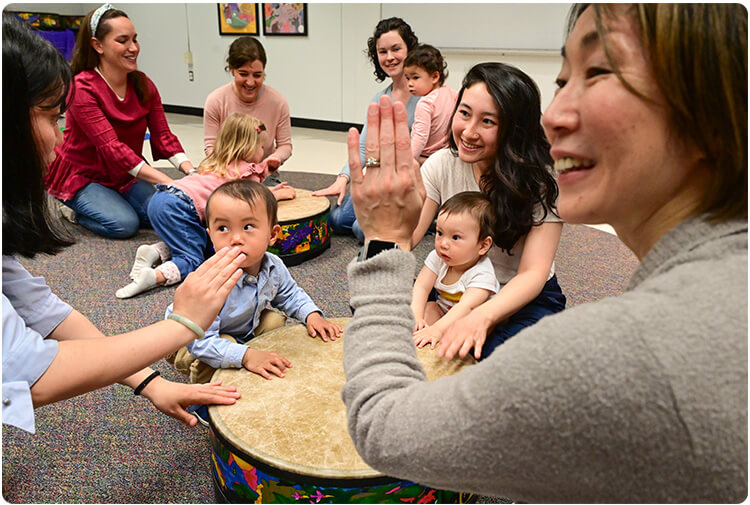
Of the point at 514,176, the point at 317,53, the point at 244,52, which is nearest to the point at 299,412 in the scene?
the point at 514,176

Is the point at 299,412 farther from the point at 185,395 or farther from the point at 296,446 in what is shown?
the point at 185,395

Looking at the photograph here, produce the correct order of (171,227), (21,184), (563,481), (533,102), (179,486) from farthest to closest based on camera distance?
(171,227) → (533,102) → (179,486) → (21,184) → (563,481)

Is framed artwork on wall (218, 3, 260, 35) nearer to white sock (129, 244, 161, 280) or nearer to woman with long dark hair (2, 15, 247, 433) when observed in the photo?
white sock (129, 244, 161, 280)

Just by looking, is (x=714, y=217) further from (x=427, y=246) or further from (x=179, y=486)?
(x=427, y=246)

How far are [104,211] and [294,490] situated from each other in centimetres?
264

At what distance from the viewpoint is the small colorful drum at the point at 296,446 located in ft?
3.64

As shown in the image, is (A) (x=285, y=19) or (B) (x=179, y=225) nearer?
(B) (x=179, y=225)

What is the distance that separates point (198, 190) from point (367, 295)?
2.19 m

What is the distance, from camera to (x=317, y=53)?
7.22 metres

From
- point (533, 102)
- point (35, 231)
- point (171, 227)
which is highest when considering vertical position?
point (533, 102)

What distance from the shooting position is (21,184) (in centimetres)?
116

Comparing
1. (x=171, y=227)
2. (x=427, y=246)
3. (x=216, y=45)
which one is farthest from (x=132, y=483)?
(x=216, y=45)

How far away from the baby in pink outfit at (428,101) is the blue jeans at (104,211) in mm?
1745

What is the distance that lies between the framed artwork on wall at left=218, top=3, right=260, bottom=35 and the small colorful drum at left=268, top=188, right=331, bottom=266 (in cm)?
542
